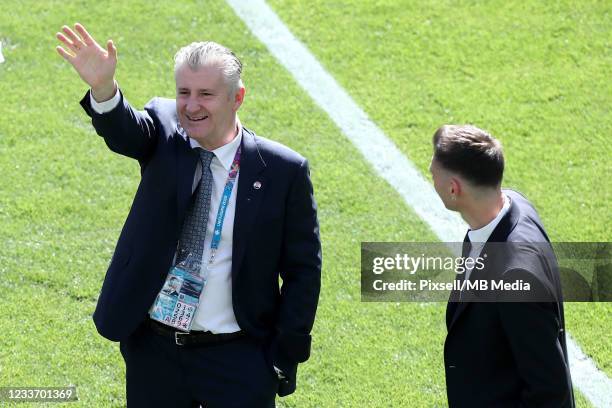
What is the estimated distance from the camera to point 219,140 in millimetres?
4742

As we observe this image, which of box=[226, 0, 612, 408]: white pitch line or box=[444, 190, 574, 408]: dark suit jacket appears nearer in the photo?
box=[444, 190, 574, 408]: dark suit jacket

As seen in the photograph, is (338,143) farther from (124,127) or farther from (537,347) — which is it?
(537,347)

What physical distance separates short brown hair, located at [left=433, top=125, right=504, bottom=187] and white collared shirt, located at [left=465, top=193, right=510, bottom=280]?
11 centimetres

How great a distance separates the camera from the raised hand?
4492 mm

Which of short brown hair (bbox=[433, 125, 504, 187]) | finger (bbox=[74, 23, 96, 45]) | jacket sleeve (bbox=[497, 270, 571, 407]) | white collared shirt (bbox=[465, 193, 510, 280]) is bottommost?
jacket sleeve (bbox=[497, 270, 571, 407])

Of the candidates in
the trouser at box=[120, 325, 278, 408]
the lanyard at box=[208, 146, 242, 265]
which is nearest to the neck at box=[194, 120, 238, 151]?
the lanyard at box=[208, 146, 242, 265]

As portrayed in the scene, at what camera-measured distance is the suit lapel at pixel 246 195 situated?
15.4ft

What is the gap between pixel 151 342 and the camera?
4.86 meters

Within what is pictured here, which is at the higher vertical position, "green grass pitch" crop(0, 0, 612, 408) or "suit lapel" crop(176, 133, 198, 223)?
"green grass pitch" crop(0, 0, 612, 408)

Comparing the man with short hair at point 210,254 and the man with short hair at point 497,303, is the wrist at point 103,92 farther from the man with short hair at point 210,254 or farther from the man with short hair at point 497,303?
the man with short hair at point 497,303

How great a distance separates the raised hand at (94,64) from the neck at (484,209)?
1.53 metres

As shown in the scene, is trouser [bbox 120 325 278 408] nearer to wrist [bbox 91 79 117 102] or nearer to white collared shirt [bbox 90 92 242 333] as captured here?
white collared shirt [bbox 90 92 242 333]

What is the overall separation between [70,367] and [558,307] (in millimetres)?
3230

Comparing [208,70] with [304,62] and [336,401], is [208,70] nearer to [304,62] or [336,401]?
[336,401]
